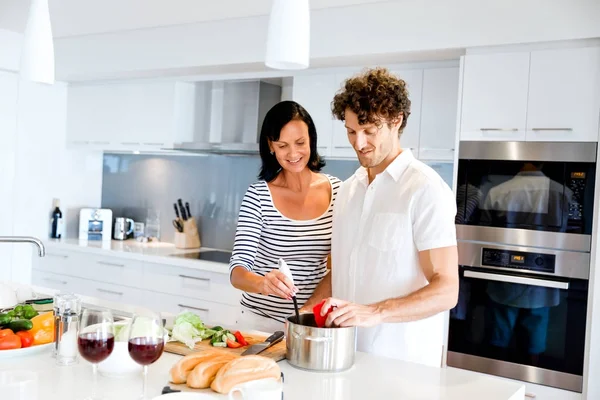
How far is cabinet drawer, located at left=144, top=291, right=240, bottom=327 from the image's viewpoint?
405 cm

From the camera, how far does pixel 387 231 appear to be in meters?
2.02

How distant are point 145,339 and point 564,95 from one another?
2.30 m

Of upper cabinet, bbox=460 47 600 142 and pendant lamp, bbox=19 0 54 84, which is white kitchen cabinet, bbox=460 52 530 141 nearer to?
upper cabinet, bbox=460 47 600 142

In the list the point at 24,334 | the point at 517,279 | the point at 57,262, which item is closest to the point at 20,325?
the point at 24,334

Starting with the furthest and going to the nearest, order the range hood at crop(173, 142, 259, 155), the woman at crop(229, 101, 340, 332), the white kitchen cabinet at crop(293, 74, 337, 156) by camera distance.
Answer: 1. the range hood at crop(173, 142, 259, 155)
2. the white kitchen cabinet at crop(293, 74, 337, 156)
3. the woman at crop(229, 101, 340, 332)

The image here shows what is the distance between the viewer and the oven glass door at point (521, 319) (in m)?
2.99

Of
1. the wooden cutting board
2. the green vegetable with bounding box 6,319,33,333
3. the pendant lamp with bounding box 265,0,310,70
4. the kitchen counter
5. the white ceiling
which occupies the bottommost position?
the kitchen counter

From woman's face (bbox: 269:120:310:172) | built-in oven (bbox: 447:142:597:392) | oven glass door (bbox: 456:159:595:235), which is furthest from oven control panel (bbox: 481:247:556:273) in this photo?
woman's face (bbox: 269:120:310:172)

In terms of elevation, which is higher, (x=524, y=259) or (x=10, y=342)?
(x=524, y=259)

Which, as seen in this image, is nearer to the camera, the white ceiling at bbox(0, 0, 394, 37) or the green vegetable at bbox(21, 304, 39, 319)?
the green vegetable at bbox(21, 304, 39, 319)

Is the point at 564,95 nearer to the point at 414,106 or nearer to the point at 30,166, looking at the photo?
the point at 414,106

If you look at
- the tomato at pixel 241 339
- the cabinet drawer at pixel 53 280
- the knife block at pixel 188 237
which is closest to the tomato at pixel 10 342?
the tomato at pixel 241 339

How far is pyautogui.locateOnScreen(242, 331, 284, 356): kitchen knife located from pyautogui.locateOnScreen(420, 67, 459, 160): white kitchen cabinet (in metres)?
1.89

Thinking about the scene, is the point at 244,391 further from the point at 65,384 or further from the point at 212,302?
the point at 212,302
